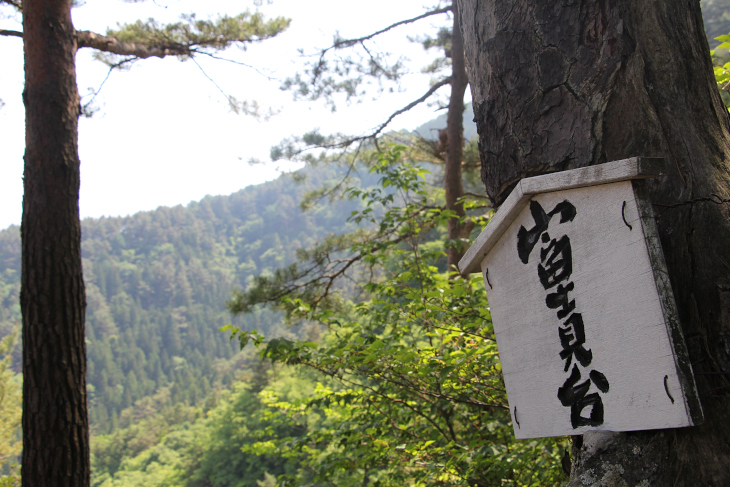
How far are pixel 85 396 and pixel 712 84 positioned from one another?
2.85 metres

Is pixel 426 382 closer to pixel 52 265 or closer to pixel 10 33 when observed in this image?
pixel 52 265

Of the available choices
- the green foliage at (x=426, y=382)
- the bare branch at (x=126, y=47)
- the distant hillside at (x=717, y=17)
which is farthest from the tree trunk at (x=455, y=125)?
the distant hillside at (x=717, y=17)

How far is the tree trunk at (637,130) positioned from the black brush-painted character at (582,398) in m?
0.04

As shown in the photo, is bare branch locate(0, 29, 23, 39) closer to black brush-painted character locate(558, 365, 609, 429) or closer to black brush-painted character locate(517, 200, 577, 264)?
black brush-painted character locate(517, 200, 577, 264)

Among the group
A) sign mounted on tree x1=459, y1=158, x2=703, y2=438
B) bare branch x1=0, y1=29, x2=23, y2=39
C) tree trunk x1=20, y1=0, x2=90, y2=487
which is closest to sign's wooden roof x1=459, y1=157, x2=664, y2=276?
sign mounted on tree x1=459, y1=158, x2=703, y2=438

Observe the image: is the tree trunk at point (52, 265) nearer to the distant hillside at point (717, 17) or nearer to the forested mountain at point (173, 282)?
the distant hillside at point (717, 17)

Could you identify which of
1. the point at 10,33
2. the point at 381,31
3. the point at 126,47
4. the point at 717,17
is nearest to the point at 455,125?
the point at 381,31

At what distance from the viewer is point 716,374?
79 centimetres

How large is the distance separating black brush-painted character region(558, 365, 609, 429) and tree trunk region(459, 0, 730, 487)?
39 mm

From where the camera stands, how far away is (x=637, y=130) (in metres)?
0.92

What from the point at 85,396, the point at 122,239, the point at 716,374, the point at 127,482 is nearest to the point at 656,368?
the point at 716,374

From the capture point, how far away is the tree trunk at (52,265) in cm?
215

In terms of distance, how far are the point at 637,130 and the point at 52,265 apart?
2.64 metres

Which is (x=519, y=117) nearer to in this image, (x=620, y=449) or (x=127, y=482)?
(x=620, y=449)
